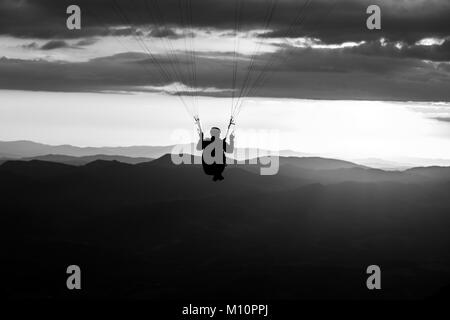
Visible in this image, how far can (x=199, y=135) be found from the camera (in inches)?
2459

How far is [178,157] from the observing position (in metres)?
63.6

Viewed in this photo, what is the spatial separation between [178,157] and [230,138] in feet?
18.6

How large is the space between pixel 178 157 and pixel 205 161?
2.80 m

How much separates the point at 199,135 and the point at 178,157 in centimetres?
331

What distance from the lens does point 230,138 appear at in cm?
6419

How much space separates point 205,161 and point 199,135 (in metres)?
2.81

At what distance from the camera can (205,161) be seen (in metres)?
63.4

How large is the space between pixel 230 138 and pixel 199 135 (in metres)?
3.57
